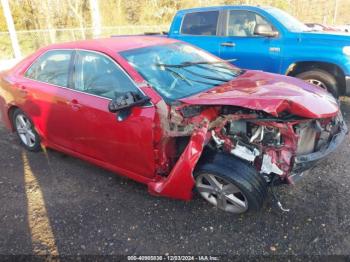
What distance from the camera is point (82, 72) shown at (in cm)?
334

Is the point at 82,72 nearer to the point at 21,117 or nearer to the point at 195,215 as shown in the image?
the point at 21,117

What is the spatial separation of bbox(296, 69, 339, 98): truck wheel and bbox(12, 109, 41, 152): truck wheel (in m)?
4.39

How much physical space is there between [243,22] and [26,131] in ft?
13.9

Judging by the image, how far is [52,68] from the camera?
3719 mm

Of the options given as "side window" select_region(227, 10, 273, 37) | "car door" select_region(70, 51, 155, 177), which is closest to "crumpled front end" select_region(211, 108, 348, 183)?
"car door" select_region(70, 51, 155, 177)

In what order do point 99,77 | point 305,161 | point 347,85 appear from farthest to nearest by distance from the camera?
point 347,85, point 99,77, point 305,161

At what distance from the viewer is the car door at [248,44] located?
5.56m

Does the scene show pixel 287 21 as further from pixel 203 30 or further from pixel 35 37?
pixel 35 37

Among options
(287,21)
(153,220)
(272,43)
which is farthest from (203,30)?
(153,220)

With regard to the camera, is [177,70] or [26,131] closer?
[177,70]

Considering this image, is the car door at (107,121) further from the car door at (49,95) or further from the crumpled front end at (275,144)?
the crumpled front end at (275,144)

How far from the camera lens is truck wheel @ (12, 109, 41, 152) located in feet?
13.9

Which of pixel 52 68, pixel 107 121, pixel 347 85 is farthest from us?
pixel 347 85

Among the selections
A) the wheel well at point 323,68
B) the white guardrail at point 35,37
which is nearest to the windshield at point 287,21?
the wheel well at point 323,68
